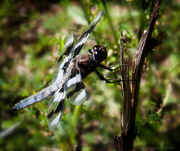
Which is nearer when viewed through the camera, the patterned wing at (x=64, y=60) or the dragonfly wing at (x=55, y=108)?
the dragonfly wing at (x=55, y=108)

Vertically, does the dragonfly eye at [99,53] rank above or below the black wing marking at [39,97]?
above

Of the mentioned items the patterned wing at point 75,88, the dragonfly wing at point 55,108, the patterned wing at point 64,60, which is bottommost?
the dragonfly wing at point 55,108

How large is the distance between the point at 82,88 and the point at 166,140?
2.86 ft

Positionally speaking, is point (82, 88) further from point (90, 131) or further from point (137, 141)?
point (90, 131)

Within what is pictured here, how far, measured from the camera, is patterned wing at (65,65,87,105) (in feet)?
4.31

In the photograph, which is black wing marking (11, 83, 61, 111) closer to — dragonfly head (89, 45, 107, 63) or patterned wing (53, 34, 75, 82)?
patterned wing (53, 34, 75, 82)

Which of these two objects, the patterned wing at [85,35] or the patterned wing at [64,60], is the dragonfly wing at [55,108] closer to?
the patterned wing at [64,60]

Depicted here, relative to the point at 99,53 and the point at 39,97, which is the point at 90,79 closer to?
the point at 99,53

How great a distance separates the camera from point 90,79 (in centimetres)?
169

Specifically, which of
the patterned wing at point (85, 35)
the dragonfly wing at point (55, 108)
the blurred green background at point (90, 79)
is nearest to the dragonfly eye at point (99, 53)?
the patterned wing at point (85, 35)

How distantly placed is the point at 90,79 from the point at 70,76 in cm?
27

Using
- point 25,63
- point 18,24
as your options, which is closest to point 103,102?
point 25,63

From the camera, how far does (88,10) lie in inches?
72.4

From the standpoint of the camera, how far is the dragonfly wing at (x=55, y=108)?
134 centimetres
